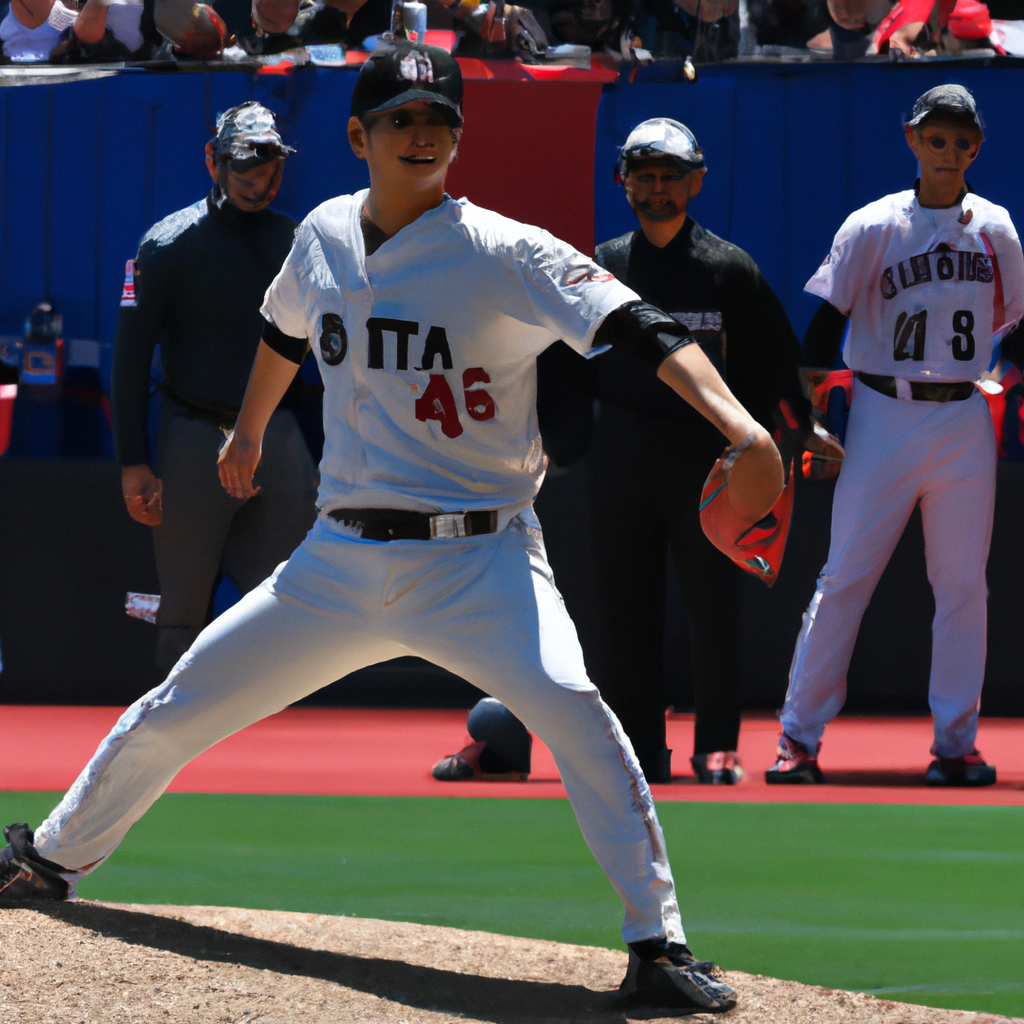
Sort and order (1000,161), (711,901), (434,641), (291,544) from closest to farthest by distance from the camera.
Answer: (434,641)
(711,901)
(291,544)
(1000,161)

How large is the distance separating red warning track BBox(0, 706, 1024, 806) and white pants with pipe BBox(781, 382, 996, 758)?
0.27 meters

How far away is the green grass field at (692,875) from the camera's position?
10.9 ft

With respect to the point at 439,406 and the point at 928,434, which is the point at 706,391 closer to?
the point at 439,406

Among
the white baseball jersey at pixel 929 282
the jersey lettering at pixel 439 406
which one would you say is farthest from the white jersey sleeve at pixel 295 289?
the white baseball jersey at pixel 929 282

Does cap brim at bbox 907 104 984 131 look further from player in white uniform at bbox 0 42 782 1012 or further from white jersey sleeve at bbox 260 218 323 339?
white jersey sleeve at bbox 260 218 323 339

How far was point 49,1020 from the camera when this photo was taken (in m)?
2.80

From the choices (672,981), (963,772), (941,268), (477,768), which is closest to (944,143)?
(941,268)

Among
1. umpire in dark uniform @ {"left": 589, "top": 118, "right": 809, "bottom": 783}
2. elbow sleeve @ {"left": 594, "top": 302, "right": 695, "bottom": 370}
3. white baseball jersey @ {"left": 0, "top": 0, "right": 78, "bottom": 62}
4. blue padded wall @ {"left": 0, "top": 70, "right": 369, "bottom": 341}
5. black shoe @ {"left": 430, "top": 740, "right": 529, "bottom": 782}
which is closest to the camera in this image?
elbow sleeve @ {"left": 594, "top": 302, "right": 695, "bottom": 370}

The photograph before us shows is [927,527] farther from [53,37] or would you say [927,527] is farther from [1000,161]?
[53,37]

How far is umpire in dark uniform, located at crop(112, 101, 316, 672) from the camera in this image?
6.08 meters

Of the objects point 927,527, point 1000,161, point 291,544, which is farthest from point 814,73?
point 291,544

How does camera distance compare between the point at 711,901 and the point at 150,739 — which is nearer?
the point at 150,739

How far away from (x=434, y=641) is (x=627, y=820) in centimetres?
49

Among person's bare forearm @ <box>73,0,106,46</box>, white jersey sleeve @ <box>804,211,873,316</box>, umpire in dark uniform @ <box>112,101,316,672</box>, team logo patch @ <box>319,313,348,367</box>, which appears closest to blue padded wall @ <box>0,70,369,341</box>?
person's bare forearm @ <box>73,0,106,46</box>
